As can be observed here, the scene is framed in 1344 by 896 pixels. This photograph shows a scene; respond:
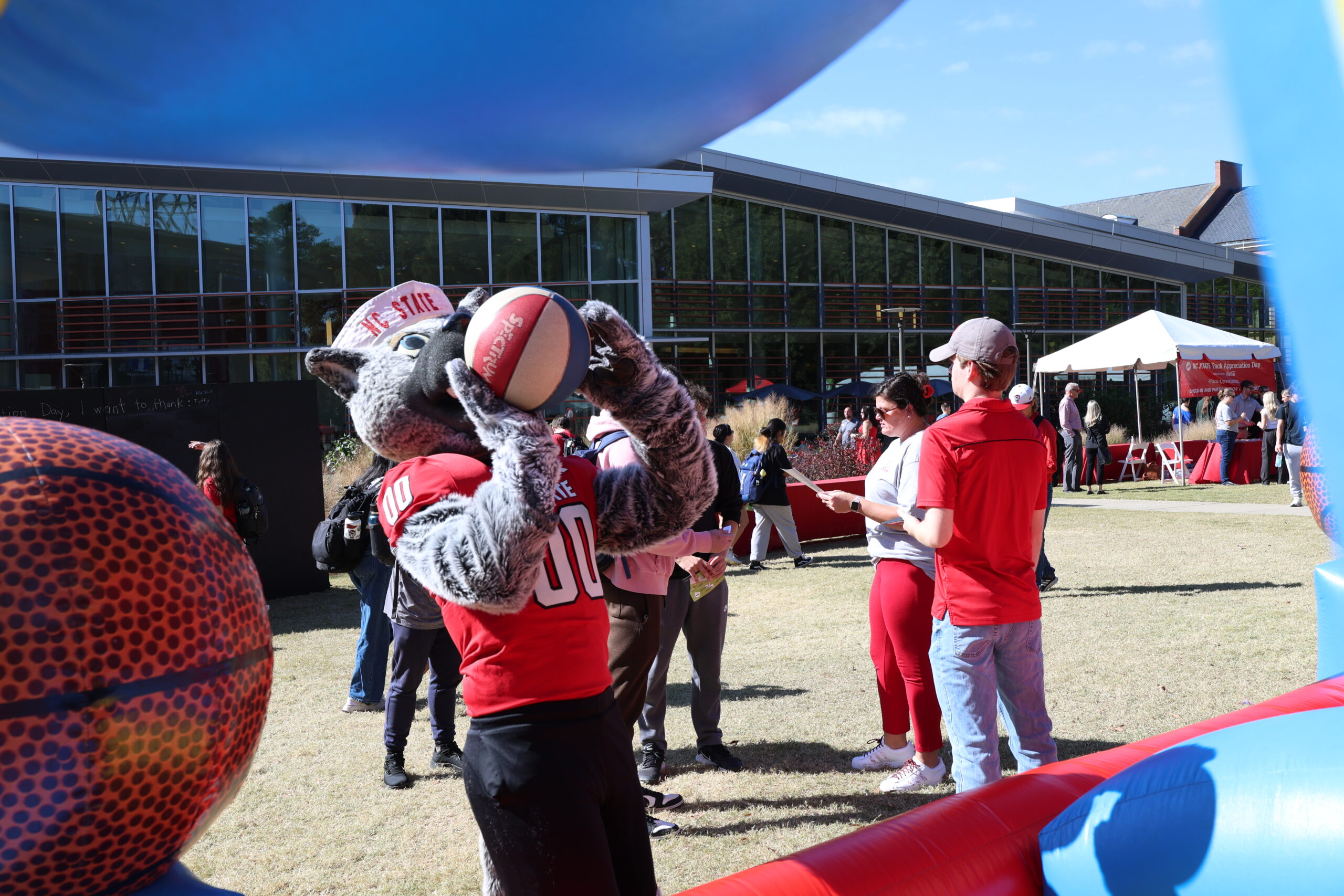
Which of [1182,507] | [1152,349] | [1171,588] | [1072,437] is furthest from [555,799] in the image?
[1152,349]

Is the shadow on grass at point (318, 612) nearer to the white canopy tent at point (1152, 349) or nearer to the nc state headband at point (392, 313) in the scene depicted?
the nc state headband at point (392, 313)

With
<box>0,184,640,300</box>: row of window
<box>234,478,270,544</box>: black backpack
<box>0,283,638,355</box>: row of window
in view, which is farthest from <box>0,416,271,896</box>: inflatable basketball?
<box>0,184,640,300</box>: row of window

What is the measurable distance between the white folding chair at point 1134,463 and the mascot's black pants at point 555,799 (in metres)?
20.0

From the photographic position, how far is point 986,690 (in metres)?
3.39

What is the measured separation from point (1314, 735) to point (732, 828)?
288 cm

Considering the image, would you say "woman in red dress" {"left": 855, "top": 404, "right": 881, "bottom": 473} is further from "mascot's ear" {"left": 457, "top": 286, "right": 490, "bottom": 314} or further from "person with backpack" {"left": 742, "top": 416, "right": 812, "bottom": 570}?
"mascot's ear" {"left": 457, "top": 286, "right": 490, "bottom": 314}

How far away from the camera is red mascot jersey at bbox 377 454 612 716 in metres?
2.06

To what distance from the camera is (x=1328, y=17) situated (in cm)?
98

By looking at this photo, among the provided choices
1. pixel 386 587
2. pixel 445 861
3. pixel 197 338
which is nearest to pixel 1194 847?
pixel 445 861

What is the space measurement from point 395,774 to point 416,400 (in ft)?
10.7

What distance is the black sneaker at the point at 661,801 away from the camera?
4.49m

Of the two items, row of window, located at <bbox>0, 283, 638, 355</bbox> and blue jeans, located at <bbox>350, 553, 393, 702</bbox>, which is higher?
row of window, located at <bbox>0, 283, 638, 355</bbox>

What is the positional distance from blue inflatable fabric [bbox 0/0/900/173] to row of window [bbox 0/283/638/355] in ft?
59.5

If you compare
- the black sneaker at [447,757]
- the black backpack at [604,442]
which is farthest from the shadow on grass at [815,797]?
the black backpack at [604,442]
